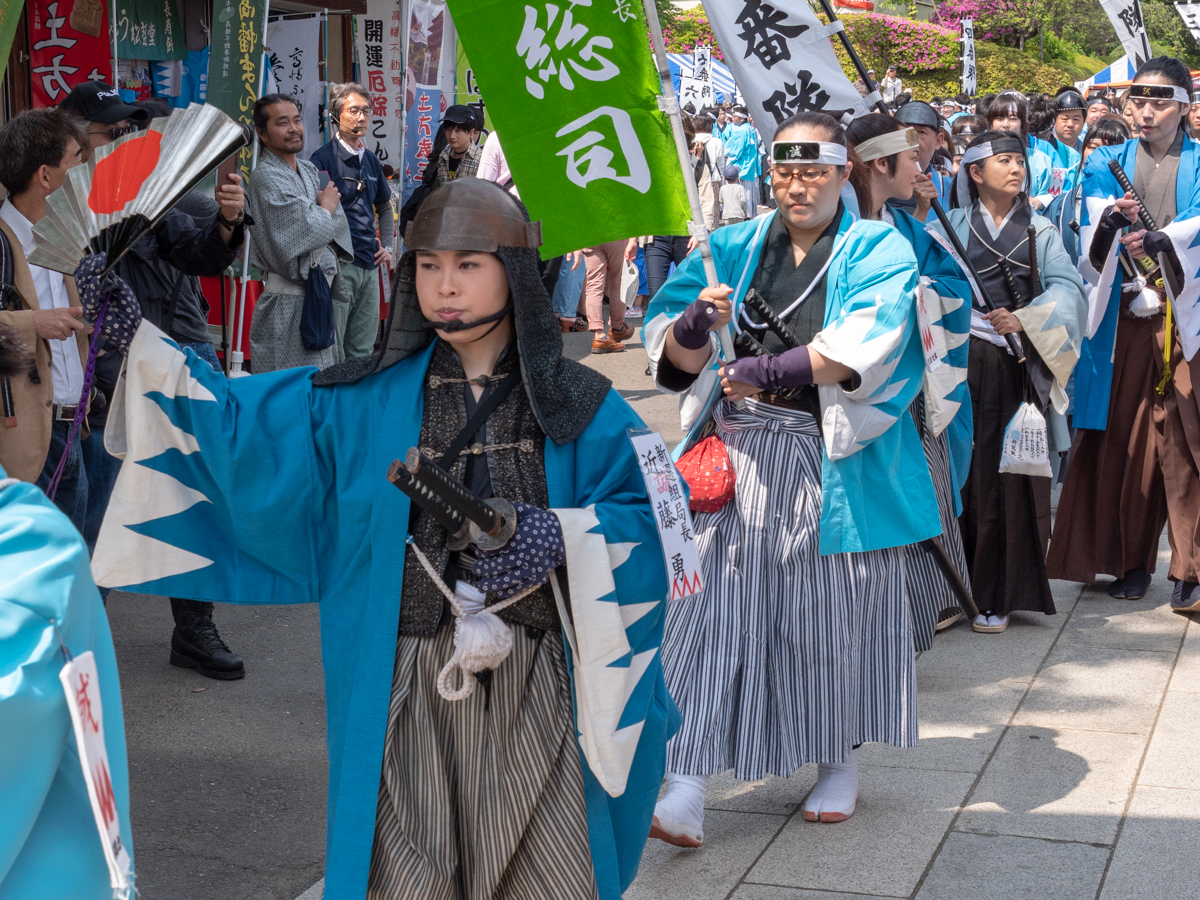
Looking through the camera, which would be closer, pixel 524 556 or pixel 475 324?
pixel 524 556

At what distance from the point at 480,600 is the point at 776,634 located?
1.49 metres

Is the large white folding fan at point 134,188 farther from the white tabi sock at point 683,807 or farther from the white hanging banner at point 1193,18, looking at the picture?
the white hanging banner at point 1193,18

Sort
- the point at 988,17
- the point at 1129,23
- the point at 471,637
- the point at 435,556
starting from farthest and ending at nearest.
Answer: the point at 988,17, the point at 1129,23, the point at 435,556, the point at 471,637

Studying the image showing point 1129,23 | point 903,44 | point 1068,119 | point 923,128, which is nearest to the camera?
point 923,128

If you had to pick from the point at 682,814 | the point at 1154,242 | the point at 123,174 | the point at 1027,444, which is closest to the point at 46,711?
the point at 123,174

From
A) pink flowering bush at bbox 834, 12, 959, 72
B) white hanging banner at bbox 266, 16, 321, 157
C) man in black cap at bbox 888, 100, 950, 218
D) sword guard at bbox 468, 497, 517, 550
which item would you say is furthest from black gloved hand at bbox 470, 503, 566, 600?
pink flowering bush at bbox 834, 12, 959, 72

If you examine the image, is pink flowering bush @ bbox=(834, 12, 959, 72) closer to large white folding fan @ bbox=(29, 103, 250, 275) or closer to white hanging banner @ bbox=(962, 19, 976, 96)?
white hanging banner @ bbox=(962, 19, 976, 96)

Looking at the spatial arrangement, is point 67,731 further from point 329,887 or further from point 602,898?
point 602,898

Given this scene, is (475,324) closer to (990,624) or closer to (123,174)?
(123,174)

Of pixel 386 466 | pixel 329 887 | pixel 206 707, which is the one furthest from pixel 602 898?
pixel 206 707

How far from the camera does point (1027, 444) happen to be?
5195 mm

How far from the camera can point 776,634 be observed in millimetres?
3693

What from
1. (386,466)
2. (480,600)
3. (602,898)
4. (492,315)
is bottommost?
(602,898)

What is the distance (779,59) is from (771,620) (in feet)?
6.25
